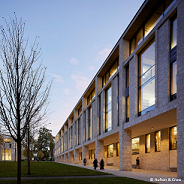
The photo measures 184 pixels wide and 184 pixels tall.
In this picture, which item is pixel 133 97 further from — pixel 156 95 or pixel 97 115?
pixel 97 115

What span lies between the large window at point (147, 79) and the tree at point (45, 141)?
110316mm

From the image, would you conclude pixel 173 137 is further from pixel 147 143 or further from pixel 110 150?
pixel 110 150

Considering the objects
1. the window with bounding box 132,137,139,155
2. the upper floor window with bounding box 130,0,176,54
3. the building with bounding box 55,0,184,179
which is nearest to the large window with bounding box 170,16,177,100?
the building with bounding box 55,0,184,179

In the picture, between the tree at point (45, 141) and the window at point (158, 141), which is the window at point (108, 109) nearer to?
the window at point (158, 141)

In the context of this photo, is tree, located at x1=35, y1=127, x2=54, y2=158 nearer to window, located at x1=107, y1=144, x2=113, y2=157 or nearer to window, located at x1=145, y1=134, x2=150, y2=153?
window, located at x1=107, y1=144, x2=113, y2=157

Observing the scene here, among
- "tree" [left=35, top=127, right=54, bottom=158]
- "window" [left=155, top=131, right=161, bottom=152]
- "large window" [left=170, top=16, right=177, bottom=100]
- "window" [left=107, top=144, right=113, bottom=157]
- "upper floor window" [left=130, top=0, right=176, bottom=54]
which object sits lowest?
"tree" [left=35, top=127, right=54, bottom=158]

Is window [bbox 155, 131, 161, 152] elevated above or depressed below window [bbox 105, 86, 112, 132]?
below

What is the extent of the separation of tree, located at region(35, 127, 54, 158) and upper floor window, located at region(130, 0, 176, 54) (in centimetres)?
10922

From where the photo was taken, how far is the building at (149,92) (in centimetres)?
1552

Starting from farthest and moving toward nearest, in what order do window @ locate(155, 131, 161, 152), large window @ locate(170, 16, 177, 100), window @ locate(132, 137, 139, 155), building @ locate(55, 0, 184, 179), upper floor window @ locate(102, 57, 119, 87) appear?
window @ locate(132, 137, 139, 155) → upper floor window @ locate(102, 57, 119, 87) → window @ locate(155, 131, 161, 152) → large window @ locate(170, 16, 177, 100) → building @ locate(55, 0, 184, 179)

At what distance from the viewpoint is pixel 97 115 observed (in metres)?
35.1

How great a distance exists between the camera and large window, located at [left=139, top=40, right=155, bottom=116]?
18953 mm

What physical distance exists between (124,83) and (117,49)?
474 centimetres

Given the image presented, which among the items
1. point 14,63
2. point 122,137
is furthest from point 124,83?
point 14,63
